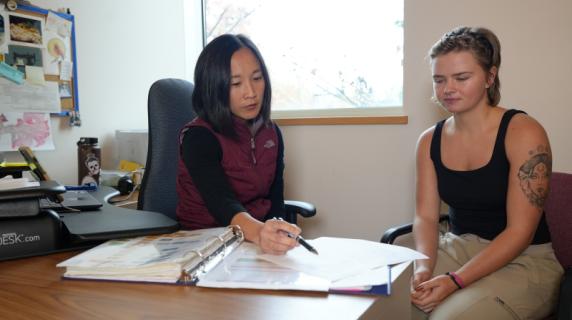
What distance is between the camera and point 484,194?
1.30 metres

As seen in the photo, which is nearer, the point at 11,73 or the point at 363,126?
the point at 11,73

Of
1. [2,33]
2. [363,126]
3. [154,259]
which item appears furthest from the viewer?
[363,126]

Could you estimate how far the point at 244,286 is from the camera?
2.07 feet

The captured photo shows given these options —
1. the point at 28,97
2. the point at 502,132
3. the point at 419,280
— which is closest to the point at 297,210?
the point at 419,280

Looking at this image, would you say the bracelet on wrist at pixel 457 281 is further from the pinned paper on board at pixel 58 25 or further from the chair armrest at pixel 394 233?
the pinned paper on board at pixel 58 25

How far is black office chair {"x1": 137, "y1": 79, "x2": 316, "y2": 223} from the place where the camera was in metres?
1.36

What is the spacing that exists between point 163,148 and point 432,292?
0.87m

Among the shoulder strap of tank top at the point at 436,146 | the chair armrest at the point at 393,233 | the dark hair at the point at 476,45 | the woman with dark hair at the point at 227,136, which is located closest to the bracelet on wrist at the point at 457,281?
the chair armrest at the point at 393,233

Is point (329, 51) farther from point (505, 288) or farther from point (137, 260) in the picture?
point (137, 260)

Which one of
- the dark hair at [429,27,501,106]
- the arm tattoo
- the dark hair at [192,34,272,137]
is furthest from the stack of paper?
the dark hair at [429,27,501,106]

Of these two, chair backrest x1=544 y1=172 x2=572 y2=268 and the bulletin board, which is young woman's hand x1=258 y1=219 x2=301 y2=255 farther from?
the bulletin board

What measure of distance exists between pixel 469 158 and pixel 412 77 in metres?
0.64

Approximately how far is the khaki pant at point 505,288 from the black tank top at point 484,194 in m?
0.04

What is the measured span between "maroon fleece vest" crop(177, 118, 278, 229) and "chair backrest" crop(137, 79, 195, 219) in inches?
4.2
